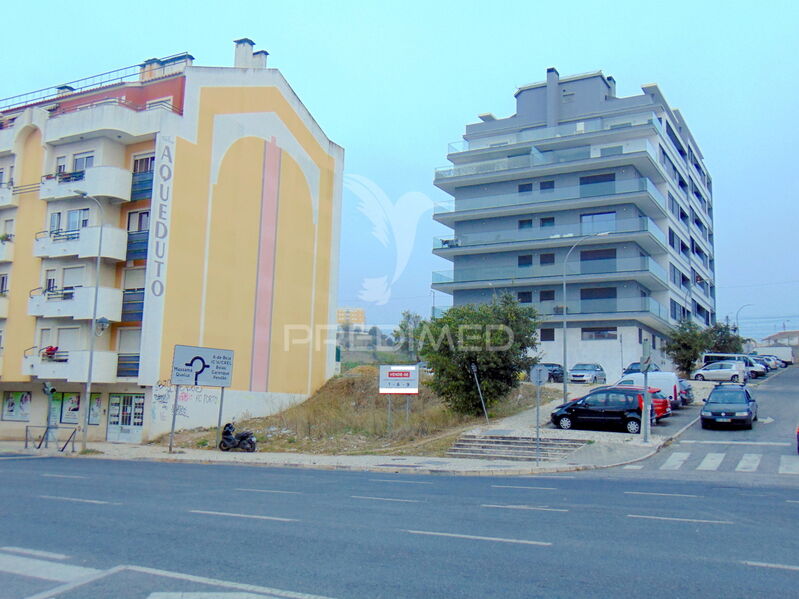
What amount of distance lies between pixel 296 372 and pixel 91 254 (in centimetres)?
1329

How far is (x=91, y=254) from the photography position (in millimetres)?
30531

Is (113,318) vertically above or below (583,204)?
below

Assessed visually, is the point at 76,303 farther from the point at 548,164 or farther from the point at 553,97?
the point at 553,97

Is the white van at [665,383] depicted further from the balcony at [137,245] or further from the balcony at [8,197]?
the balcony at [8,197]

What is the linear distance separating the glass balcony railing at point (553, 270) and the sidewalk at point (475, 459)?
23.1 metres

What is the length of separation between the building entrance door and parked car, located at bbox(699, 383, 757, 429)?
23653 mm

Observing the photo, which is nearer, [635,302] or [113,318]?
[113,318]

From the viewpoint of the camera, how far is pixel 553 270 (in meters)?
53.9

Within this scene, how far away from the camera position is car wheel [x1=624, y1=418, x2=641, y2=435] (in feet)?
82.7

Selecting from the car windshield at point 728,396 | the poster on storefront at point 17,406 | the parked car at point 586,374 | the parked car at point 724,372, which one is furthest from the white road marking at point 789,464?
the poster on storefront at point 17,406

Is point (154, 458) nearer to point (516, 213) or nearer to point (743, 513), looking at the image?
point (743, 513)

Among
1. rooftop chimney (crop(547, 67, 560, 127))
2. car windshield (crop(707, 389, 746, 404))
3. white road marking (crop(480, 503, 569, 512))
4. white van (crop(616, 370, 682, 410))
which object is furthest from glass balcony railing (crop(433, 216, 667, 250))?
white road marking (crop(480, 503, 569, 512))

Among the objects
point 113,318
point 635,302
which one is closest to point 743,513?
point 113,318

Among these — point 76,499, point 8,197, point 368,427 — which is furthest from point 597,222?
point 76,499
